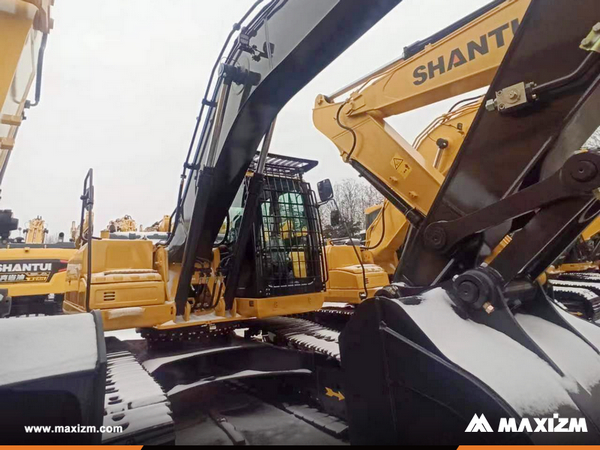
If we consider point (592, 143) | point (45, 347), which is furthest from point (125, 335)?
point (592, 143)

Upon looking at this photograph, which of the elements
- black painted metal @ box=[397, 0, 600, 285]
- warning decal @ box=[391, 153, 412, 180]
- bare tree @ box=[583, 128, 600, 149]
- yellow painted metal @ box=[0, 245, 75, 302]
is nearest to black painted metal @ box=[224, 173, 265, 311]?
warning decal @ box=[391, 153, 412, 180]

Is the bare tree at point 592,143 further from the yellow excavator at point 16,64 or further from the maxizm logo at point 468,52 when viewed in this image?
the yellow excavator at point 16,64

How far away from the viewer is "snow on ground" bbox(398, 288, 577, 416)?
1.38m

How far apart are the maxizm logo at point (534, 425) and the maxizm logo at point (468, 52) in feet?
8.60

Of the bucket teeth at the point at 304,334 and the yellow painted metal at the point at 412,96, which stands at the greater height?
the yellow painted metal at the point at 412,96

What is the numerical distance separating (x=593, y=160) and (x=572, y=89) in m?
0.36

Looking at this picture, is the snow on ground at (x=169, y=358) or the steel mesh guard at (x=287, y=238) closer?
the snow on ground at (x=169, y=358)

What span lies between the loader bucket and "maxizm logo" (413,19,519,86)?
7.35 ft

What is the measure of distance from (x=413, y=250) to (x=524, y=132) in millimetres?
792

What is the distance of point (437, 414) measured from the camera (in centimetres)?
148

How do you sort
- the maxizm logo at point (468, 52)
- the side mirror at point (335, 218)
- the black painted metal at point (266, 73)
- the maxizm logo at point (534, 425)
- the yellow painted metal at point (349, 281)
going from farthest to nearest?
the yellow painted metal at point (349, 281) → the side mirror at point (335, 218) → the maxizm logo at point (468, 52) → the black painted metal at point (266, 73) → the maxizm logo at point (534, 425)

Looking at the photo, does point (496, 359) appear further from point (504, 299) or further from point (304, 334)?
point (304, 334)

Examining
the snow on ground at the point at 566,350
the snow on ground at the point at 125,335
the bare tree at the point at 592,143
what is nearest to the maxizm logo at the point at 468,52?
the bare tree at the point at 592,143

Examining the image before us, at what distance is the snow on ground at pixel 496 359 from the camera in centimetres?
138
